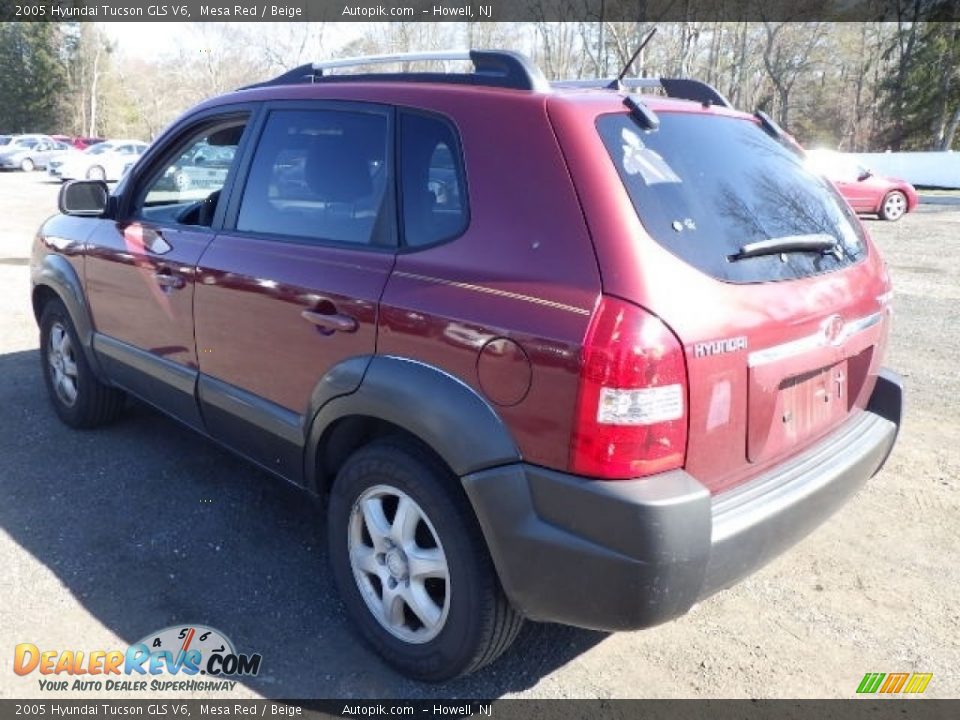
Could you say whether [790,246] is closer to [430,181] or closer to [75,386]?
[430,181]

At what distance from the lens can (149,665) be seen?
266cm

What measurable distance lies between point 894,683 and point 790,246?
4.97 ft

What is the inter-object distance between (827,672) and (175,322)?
2.98 m

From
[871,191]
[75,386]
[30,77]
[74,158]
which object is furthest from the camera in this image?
[30,77]

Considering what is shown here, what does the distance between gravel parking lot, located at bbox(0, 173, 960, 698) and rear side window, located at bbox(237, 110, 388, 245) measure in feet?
4.62

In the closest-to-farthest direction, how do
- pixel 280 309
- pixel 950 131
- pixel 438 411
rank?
pixel 438 411
pixel 280 309
pixel 950 131

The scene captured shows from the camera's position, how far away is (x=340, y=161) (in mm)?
2859

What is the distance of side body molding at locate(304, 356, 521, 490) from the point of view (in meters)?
2.15

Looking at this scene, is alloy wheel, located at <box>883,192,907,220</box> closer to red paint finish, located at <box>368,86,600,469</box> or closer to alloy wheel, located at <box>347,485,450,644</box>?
red paint finish, located at <box>368,86,600,469</box>

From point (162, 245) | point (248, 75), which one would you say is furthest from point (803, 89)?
point (162, 245)

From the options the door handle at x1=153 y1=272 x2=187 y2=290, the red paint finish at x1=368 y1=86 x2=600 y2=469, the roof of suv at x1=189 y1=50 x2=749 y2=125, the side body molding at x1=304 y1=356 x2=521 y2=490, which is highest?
the roof of suv at x1=189 y1=50 x2=749 y2=125

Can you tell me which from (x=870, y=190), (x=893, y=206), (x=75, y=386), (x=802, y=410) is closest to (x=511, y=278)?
(x=802, y=410)

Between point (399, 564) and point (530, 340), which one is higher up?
point (530, 340)

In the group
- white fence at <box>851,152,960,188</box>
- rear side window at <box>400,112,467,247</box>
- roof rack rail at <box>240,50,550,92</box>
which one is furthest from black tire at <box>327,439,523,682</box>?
white fence at <box>851,152,960,188</box>
